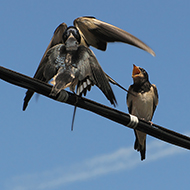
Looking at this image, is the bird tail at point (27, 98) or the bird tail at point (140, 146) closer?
the bird tail at point (27, 98)

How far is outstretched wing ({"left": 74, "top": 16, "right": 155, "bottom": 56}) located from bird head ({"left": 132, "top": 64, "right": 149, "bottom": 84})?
2636 millimetres

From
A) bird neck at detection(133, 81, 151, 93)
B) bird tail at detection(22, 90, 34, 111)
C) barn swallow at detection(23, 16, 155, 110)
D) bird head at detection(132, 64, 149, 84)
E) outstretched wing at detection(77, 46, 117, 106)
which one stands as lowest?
bird tail at detection(22, 90, 34, 111)

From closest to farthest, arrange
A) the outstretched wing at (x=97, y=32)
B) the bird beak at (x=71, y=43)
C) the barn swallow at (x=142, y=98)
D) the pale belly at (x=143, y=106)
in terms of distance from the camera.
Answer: the bird beak at (x=71, y=43), the outstretched wing at (x=97, y=32), the barn swallow at (x=142, y=98), the pale belly at (x=143, y=106)

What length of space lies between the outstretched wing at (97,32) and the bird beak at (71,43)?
2.40 ft

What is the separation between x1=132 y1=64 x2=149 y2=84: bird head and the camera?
32.7ft

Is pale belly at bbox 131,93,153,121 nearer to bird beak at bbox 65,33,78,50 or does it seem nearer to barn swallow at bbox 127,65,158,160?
barn swallow at bbox 127,65,158,160

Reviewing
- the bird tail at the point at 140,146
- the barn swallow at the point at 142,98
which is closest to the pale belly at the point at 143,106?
the barn swallow at the point at 142,98

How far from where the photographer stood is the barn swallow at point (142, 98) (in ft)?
32.7

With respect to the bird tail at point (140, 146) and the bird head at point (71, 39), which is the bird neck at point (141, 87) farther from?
the bird head at point (71, 39)

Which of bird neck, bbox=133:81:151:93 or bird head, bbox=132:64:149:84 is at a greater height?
bird head, bbox=132:64:149:84

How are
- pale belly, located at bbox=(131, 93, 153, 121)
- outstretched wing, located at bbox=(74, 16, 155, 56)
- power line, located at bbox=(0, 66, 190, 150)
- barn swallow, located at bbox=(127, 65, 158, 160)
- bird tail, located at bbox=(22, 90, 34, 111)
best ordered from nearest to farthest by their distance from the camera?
power line, located at bbox=(0, 66, 190, 150) < bird tail, located at bbox=(22, 90, 34, 111) < outstretched wing, located at bbox=(74, 16, 155, 56) < barn swallow, located at bbox=(127, 65, 158, 160) < pale belly, located at bbox=(131, 93, 153, 121)

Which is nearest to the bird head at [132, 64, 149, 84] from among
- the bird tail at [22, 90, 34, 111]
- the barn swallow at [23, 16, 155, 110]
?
the barn swallow at [23, 16, 155, 110]

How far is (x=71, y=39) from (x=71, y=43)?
0.32 ft

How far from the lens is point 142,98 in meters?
10.1
